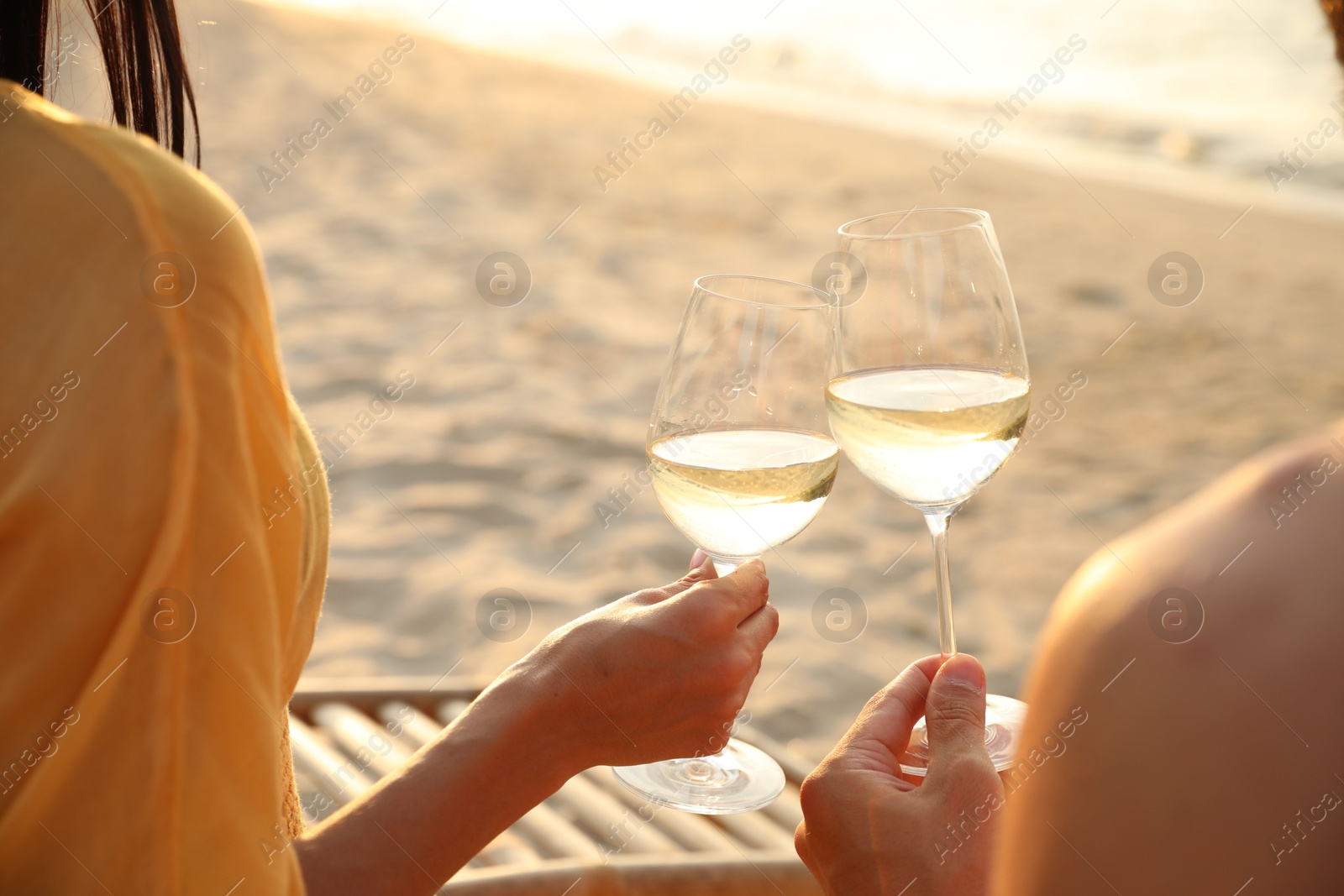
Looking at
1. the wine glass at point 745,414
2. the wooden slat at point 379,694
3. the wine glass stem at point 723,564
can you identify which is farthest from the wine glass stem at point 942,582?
the wooden slat at point 379,694

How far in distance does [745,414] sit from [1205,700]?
993 millimetres

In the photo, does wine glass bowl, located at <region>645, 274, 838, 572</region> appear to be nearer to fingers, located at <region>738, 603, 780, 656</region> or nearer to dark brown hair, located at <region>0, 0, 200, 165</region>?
fingers, located at <region>738, 603, 780, 656</region>

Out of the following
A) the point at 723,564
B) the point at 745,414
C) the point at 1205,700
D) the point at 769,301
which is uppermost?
the point at 1205,700

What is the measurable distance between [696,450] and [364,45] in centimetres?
1426

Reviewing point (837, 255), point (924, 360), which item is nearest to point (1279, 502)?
point (924, 360)

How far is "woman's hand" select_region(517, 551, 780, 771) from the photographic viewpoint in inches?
53.8

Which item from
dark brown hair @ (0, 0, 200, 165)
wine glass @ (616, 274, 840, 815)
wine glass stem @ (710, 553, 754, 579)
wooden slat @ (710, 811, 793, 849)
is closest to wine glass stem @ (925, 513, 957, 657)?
wine glass @ (616, 274, 840, 815)

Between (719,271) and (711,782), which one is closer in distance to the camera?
(711,782)

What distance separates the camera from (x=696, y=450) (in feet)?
4.78

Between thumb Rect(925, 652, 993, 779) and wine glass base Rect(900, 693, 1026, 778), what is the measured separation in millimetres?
34

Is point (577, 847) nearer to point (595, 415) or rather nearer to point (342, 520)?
point (342, 520)

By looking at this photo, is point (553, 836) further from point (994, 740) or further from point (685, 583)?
point (994, 740)

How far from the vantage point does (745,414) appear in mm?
1453

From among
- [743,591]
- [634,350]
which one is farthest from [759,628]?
[634,350]
